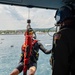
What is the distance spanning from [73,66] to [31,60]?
95.9 inches

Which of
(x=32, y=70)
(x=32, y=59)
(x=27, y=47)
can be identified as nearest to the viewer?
(x=32, y=70)

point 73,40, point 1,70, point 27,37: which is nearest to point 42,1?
point 27,37

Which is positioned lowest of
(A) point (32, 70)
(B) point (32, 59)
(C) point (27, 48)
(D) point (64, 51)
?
(A) point (32, 70)

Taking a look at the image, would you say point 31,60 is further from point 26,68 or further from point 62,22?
point 62,22

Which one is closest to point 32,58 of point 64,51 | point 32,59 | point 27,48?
point 32,59

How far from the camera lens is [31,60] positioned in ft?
13.7

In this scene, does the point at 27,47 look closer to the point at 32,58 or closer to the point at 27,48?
the point at 27,48

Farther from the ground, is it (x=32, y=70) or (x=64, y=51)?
(x=64, y=51)

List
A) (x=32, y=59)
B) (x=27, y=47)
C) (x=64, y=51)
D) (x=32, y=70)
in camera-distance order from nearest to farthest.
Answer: (x=64, y=51)
(x=32, y=70)
(x=27, y=47)
(x=32, y=59)

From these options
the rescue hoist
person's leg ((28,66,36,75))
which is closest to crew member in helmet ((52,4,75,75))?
person's leg ((28,66,36,75))

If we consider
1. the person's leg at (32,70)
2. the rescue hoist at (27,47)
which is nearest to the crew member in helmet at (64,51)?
the person's leg at (32,70)

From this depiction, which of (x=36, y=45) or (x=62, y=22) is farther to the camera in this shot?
(x=36, y=45)

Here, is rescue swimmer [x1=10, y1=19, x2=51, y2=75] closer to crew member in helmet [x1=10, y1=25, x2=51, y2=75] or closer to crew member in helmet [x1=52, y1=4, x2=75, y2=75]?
crew member in helmet [x1=10, y1=25, x2=51, y2=75]

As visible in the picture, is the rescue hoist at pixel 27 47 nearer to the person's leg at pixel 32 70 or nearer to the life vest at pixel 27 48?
the life vest at pixel 27 48
